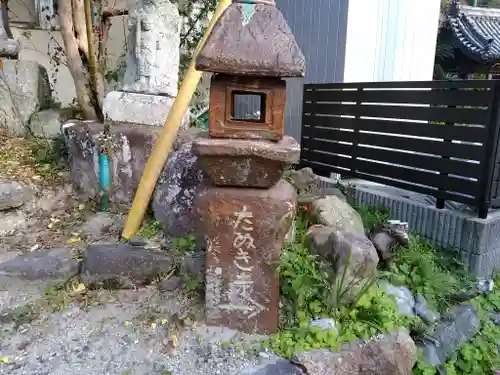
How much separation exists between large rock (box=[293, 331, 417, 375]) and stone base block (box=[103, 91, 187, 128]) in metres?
2.97

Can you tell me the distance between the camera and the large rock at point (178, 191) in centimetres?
377

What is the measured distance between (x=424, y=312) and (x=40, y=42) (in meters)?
7.30

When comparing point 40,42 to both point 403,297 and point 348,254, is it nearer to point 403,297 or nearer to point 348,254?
point 348,254

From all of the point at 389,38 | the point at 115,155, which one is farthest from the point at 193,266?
the point at 389,38

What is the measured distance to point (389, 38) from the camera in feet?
20.6

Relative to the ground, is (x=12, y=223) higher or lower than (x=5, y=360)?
higher

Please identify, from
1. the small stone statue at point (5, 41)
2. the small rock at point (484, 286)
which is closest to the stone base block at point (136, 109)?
the small stone statue at point (5, 41)

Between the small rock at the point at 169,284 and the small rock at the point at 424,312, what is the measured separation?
1.93 m

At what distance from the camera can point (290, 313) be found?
2.90m

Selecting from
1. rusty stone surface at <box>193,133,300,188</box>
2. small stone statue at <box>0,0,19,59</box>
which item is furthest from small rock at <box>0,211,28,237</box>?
rusty stone surface at <box>193,133,300,188</box>

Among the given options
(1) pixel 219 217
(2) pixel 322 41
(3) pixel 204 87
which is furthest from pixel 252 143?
(3) pixel 204 87

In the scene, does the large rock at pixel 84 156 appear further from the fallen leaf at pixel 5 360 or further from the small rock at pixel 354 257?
the small rock at pixel 354 257

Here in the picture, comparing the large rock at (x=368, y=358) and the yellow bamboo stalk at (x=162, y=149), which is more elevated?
the yellow bamboo stalk at (x=162, y=149)

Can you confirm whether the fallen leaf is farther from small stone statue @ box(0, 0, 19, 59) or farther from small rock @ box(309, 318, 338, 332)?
small stone statue @ box(0, 0, 19, 59)
